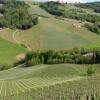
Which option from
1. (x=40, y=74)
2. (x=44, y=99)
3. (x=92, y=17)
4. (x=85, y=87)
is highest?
(x=44, y=99)

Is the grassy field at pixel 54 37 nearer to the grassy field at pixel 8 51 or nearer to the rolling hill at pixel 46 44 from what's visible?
the rolling hill at pixel 46 44

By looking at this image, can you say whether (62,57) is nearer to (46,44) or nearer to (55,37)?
(46,44)

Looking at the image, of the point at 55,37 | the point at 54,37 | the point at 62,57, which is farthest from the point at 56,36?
the point at 62,57

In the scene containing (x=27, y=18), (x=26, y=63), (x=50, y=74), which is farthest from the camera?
(x=27, y=18)

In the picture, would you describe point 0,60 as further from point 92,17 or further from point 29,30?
point 92,17

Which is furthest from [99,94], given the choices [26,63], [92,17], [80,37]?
[92,17]

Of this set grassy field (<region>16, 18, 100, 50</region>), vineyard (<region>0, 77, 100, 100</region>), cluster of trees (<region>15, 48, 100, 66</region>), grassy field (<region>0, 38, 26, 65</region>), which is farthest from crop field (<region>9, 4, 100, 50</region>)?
vineyard (<region>0, 77, 100, 100</region>)

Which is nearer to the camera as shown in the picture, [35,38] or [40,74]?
[40,74]

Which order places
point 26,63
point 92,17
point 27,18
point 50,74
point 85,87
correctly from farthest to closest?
1. point 92,17
2. point 27,18
3. point 26,63
4. point 50,74
5. point 85,87
